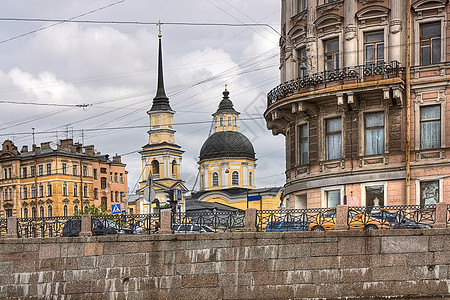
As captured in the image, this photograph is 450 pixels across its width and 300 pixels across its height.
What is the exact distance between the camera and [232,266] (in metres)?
23.1

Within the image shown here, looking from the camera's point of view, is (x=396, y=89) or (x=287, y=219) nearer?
(x=287, y=219)

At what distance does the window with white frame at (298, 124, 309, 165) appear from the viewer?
3238cm

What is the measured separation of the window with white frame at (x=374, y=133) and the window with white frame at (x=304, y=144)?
109 inches

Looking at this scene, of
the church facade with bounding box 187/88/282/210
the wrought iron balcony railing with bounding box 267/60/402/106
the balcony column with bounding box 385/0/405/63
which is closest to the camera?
the wrought iron balcony railing with bounding box 267/60/402/106

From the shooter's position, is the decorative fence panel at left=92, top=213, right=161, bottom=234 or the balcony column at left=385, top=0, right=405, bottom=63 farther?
the balcony column at left=385, top=0, right=405, bottom=63

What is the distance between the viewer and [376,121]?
99.8ft

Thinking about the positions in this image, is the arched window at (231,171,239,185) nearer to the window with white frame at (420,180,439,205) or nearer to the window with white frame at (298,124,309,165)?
the window with white frame at (298,124,309,165)

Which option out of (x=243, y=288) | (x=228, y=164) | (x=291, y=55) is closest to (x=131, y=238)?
(x=243, y=288)

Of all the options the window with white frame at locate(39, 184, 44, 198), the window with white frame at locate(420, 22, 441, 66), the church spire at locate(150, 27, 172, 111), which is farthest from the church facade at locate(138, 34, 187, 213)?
the window with white frame at locate(420, 22, 441, 66)

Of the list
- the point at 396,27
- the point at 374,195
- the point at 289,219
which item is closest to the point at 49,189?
the point at 374,195

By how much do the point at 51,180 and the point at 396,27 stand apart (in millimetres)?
65757

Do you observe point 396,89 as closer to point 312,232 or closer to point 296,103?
point 296,103

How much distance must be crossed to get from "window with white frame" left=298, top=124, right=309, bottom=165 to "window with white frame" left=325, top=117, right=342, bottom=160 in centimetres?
109

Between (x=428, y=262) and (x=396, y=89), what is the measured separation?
9.22 meters
